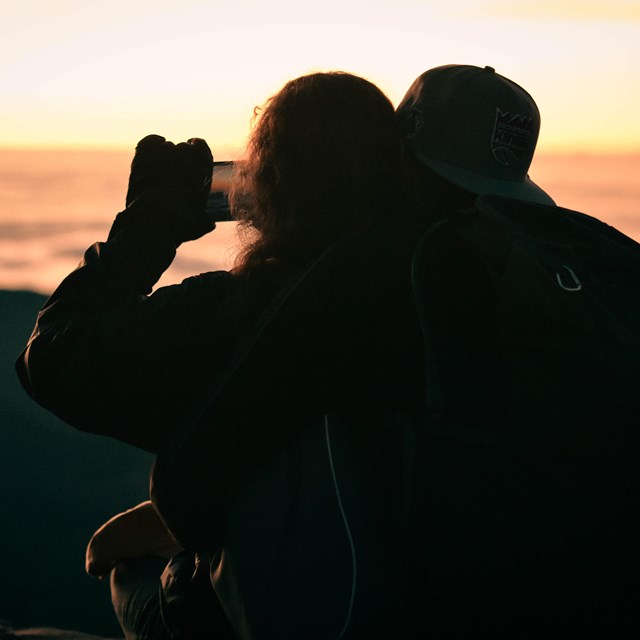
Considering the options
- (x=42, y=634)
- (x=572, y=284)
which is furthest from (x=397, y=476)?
(x=42, y=634)

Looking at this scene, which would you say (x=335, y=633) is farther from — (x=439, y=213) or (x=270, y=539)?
(x=439, y=213)

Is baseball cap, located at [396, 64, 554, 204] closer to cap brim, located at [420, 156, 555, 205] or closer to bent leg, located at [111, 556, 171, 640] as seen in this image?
cap brim, located at [420, 156, 555, 205]

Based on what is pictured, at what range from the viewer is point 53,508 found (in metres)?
3.83

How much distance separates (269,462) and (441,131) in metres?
0.57

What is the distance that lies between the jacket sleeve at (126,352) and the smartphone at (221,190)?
1.18 ft

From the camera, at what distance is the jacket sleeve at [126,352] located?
143cm

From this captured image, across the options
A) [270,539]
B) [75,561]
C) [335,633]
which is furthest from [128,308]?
[75,561]

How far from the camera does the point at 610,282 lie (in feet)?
4.27

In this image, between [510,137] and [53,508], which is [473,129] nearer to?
[510,137]

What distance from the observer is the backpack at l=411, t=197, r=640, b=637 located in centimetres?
122

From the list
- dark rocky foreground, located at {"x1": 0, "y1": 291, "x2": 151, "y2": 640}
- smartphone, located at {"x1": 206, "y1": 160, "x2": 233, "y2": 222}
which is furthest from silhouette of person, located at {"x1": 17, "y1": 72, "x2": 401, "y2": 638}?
dark rocky foreground, located at {"x1": 0, "y1": 291, "x2": 151, "y2": 640}

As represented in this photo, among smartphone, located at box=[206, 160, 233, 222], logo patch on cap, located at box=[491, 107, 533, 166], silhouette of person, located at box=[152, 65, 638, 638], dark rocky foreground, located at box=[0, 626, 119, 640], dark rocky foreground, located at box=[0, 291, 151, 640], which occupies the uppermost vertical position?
logo patch on cap, located at box=[491, 107, 533, 166]

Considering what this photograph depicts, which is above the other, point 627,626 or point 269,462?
point 269,462

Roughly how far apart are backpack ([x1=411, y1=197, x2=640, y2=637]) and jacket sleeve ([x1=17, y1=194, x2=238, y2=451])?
12.9 inches
